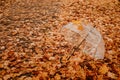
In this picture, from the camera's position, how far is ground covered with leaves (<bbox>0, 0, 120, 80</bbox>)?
8.35 feet

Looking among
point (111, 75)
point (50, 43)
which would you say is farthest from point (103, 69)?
point (50, 43)

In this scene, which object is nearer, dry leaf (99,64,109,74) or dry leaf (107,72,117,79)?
dry leaf (107,72,117,79)

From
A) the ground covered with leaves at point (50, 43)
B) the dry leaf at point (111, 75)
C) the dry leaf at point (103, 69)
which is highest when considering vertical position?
the ground covered with leaves at point (50, 43)

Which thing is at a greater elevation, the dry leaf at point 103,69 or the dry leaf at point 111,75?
the dry leaf at point 103,69

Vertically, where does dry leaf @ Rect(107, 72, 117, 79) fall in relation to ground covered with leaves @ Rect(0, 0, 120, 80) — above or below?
below

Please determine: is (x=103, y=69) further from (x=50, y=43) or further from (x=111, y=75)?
(x=50, y=43)

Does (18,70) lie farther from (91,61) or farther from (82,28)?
(82,28)

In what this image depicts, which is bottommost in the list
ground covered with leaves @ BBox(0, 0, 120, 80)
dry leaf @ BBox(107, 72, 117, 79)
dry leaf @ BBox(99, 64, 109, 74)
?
dry leaf @ BBox(107, 72, 117, 79)

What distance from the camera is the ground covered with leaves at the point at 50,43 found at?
2545 mm

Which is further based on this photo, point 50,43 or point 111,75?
point 50,43

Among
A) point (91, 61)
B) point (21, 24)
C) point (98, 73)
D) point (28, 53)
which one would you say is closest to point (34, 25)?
point (21, 24)

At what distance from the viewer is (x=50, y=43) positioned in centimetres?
332

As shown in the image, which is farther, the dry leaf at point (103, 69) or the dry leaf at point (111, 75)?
the dry leaf at point (103, 69)

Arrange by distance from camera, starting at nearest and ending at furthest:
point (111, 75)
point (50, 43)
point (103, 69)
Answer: point (111, 75), point (103, 69), point (50, 43)
